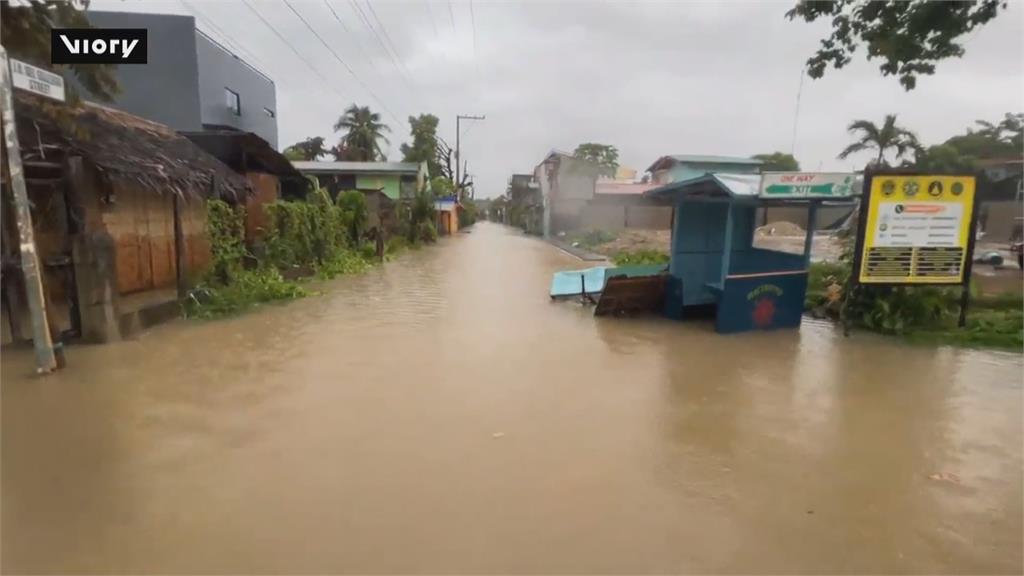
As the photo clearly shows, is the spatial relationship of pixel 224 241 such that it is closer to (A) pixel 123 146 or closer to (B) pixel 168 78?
(A) pixel 123 146

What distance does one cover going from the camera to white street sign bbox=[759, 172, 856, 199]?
26.5ft

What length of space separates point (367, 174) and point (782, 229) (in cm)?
2503

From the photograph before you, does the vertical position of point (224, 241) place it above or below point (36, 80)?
below

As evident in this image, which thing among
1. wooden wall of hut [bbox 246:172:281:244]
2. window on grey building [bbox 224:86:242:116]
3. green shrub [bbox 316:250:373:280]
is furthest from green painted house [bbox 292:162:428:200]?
wooden wall of hut [bbox 246:172:281:244]

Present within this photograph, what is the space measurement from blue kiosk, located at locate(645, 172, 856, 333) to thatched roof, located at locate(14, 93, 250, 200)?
7.86m

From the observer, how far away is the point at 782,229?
3562 cm

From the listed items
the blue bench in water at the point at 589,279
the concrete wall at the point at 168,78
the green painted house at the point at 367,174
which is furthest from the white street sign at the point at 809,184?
the green painted house at the point at 367,174

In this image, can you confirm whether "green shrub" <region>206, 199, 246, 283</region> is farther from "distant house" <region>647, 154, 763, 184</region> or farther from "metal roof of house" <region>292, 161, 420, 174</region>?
"distant house" <region>647, 154, 763, 184</region>

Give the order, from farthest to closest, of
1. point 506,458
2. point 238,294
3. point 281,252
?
point 281,252
point 238,294
point 506,458

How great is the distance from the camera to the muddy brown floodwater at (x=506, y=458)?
3119mm

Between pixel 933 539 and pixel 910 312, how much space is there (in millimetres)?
6827

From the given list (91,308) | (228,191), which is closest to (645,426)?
(91,308)

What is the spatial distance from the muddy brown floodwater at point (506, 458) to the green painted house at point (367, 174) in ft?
82.5

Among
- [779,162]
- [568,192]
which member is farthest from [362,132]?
[779,162]
